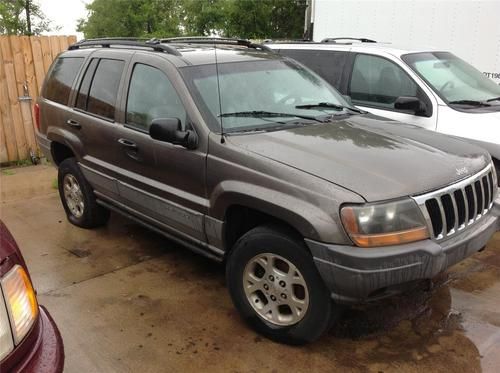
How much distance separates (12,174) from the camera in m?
7.46

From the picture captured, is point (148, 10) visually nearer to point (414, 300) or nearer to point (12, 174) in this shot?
point (12, 174)

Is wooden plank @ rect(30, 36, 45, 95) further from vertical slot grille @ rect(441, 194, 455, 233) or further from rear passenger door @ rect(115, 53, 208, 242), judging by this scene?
vertical slot grille @ rect(441, 194, 455, 233)

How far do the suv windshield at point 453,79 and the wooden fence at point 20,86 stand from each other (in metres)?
5.63

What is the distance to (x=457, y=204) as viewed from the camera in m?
3.01

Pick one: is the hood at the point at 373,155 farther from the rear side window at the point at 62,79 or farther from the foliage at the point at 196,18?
the foliage at the point at 196,18

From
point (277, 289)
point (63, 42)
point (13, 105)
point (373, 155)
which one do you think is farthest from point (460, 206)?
point (63, 42)

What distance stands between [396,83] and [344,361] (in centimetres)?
349

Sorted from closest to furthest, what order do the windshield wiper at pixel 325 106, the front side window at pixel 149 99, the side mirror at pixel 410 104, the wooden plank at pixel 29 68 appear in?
1. the front side window at pixel 149 99
2. the windshield wiper at pixel 325 106
3. the side mirror at pixel 410 104
4. the wooden plank at pixel 29 68

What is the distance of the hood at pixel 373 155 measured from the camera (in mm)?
2828

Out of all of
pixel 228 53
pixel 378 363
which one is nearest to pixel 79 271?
pixel 228 53

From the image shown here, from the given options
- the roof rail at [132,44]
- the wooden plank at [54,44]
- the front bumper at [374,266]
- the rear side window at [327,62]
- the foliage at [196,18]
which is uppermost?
the foliage at [196,18]

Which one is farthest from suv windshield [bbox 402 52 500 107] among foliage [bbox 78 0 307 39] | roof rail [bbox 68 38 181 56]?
foliage [bbox 78 0 307 39]

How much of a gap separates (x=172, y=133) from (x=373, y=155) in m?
1.35

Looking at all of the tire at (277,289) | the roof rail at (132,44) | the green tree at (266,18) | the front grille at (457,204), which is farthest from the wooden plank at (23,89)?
the green tree at (266,18)
